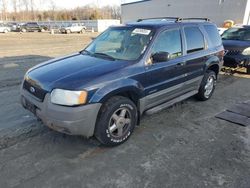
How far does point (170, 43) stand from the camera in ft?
13.3

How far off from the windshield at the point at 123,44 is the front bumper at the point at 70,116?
45.2 inches

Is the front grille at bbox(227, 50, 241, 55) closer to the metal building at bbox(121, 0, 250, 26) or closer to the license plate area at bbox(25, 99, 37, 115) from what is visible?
the license plate area at bbox(25, 99, 37, 115)

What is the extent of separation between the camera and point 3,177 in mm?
2777

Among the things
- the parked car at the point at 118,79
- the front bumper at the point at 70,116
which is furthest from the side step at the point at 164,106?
the front bumper at the point at 70,116

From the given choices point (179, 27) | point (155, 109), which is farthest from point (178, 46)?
point (155, 109)

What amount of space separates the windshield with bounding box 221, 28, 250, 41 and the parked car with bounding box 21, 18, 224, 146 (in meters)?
4.58

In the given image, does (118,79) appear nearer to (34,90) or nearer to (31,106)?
(34,90)

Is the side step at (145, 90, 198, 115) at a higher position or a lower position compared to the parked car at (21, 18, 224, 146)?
lower

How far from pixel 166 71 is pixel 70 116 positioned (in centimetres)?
189

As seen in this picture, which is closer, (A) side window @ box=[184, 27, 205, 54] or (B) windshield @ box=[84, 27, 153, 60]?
(B) windshield @ box=[84, 27, 153, 60]

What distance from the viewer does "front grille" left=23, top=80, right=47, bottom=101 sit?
10.1 ft

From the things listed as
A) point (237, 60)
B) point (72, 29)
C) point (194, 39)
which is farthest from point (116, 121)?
point (72, 29)

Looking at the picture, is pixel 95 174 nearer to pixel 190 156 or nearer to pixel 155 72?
pixel 190 156

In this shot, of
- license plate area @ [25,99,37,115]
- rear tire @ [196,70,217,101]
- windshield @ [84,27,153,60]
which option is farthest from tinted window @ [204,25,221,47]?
license plate area @ [25,99,37,115]
